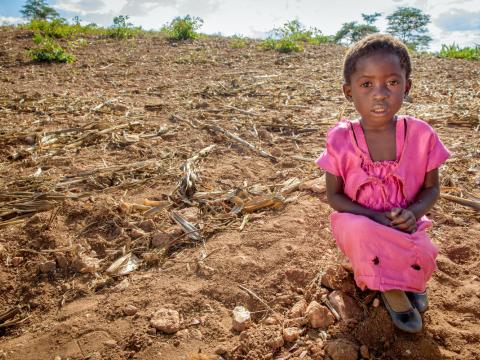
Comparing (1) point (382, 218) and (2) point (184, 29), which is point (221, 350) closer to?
(1) point (382, 218)

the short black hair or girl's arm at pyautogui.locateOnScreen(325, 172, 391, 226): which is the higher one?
the short black hair

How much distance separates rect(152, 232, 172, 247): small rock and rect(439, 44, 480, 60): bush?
9.05 metres

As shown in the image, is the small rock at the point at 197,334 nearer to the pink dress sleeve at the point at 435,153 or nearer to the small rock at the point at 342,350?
the small rock at the point at 342,350

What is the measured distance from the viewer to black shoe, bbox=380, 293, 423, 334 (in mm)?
1556

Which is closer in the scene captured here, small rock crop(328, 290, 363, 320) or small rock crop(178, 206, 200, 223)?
small rock crop(328, 290, 363, 320)

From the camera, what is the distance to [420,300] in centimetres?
170

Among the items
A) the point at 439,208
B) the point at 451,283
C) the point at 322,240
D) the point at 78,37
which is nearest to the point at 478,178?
the point at 439,208

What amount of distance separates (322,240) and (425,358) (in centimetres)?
85

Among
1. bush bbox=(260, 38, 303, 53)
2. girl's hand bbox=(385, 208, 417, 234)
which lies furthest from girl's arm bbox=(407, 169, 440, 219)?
bush bbox=(260, 38, 303, 53)

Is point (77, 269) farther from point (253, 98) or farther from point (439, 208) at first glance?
point (253, 98)

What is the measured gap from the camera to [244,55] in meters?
8.13

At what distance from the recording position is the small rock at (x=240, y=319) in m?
A: 1.68

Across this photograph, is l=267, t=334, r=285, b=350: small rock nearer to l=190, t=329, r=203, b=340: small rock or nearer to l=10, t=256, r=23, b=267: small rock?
l=190, t=329, r=203, b=340: small rock

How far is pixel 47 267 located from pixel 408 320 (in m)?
1.88
